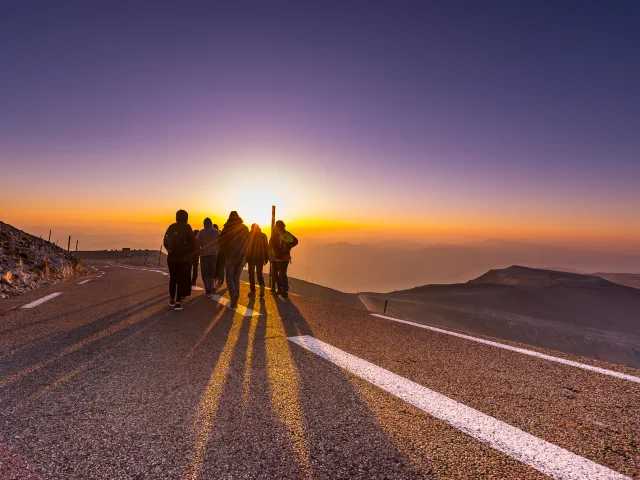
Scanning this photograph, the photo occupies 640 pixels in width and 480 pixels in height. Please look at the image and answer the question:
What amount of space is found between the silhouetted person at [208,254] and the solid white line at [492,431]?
6.83 m

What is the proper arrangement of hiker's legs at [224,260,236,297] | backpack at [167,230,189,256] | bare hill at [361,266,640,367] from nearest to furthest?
backpack at [167,230,189,256] < hiker's legs at [224,260,236,297] < bare hill at [361,266,640,367]

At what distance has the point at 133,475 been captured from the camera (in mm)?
2027

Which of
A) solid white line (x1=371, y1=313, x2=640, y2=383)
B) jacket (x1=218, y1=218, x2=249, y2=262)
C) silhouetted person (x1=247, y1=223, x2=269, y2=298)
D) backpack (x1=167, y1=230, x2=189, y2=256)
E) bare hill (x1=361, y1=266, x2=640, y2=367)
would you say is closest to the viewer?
solid white line (x1=371, y1=313, x2=640, y2=383)

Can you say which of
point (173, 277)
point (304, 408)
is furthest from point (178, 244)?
point (304, 408)

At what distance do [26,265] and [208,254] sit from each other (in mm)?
10007

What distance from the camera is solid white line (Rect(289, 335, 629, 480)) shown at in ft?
6.66

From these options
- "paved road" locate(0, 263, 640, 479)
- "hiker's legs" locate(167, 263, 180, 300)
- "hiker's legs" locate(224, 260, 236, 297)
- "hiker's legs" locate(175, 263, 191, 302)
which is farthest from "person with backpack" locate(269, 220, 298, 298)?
"paved road" locate(0, 263, 640, 479)

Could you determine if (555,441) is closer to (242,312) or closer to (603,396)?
(603,396)

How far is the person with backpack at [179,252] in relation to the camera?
8.02 meters

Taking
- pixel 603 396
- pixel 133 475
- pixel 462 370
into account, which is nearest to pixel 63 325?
pixel 133 475

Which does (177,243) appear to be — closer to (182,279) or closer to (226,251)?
(182,279)

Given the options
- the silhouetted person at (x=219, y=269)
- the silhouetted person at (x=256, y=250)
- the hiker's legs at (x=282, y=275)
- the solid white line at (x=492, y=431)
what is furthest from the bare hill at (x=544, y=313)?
the solid white line at (x=492, y=431)

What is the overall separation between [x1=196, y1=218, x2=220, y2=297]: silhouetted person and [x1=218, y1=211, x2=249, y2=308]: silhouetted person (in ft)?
2.83

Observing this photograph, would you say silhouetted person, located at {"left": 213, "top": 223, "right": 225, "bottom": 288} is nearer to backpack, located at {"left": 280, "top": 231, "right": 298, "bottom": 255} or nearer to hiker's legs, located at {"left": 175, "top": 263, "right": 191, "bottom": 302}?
backpack, located at {"left": 280, "top": 231, "right": 298, "bottom": 255}
